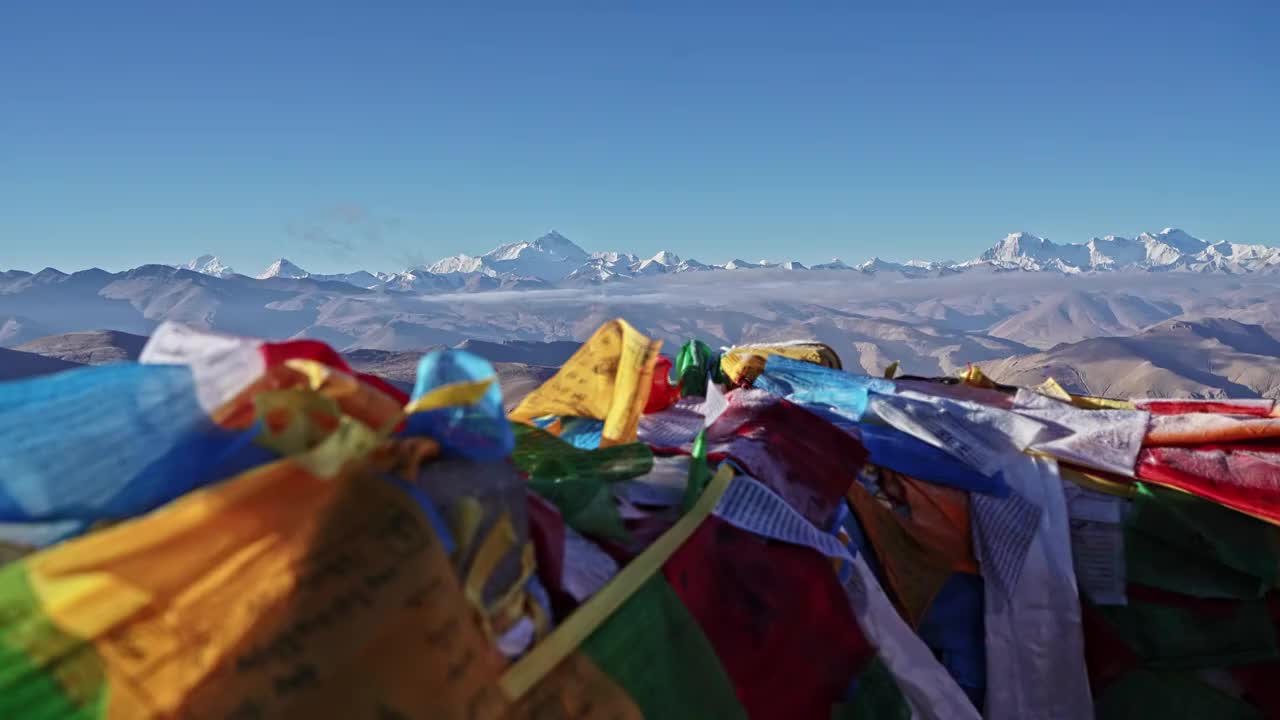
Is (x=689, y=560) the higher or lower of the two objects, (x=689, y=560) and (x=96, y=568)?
the lower

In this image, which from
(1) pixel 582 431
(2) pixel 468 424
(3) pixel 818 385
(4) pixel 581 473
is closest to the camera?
(2) pixel 468 424

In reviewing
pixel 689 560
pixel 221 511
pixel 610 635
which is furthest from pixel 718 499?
pixel 221 511

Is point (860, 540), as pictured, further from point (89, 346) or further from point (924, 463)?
point (89, 346)

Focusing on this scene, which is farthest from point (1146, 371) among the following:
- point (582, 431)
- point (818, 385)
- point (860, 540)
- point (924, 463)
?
point (582, 431)

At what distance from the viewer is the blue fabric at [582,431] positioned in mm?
2773

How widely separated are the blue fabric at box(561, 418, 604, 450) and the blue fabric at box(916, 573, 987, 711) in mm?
1253

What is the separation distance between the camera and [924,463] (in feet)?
9.80

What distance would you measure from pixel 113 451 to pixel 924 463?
2507 mm

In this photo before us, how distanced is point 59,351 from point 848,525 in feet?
491

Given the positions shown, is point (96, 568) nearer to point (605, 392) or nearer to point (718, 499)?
point (718, 499)

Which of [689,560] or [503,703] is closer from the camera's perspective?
[503,703]

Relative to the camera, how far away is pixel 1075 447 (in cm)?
298

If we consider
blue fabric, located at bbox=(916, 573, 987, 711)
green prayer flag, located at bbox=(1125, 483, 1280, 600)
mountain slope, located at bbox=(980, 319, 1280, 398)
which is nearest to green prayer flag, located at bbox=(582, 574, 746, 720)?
blue fabric, located at bbox=(916, 573, 987, 711)

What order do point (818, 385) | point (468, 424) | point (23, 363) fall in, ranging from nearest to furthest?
point (468, 424) < point (818, 385) < point (23, 363)
